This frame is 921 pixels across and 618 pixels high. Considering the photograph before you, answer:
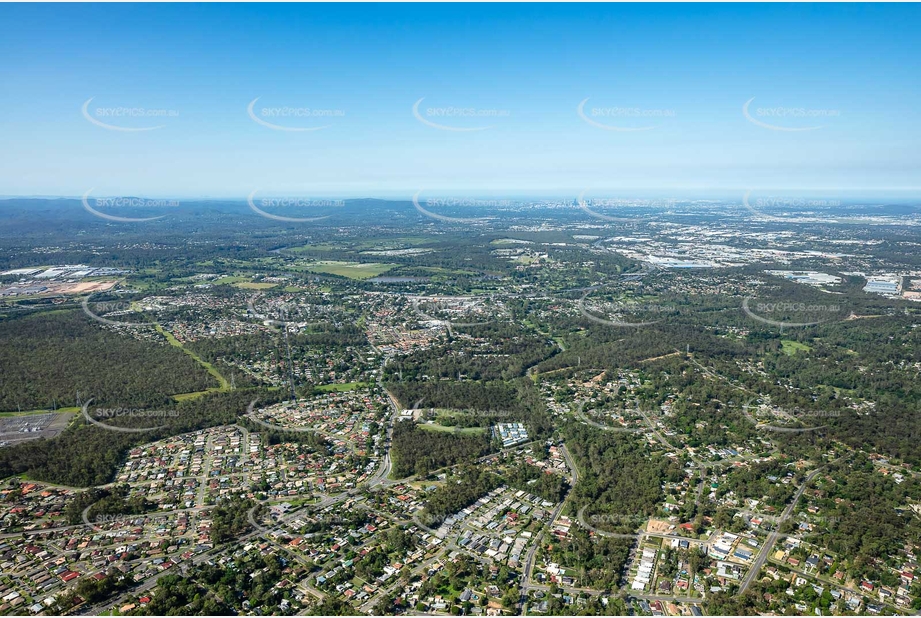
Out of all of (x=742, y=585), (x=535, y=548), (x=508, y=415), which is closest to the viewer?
(x=742, y=585)

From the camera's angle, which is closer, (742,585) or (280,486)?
(742,585)

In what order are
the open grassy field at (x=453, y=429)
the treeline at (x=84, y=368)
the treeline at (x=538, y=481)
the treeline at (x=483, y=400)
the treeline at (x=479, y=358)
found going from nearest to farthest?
the treeline at (x=538, y=481), the open grassy field at (x=453, y=429), the treeline at (x=483, y=400), the treeline at (x=84, y=368), the treeline at (x=479, y=358)

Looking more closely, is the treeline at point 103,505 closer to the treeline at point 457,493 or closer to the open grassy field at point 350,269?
the treeline at point 457,493

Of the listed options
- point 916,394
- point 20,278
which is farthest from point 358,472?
point 20,278

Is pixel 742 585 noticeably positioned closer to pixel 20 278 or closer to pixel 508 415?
pixel 508 415

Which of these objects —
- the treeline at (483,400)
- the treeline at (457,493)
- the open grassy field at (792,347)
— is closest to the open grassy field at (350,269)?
the treeline at (483,400)

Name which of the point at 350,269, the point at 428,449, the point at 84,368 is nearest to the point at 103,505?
the point at 428,449

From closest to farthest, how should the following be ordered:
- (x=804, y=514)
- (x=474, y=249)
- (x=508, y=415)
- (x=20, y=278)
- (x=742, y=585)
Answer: (x=742, y=585) < (x=804, y=514) < (x=508, y=415) < (x=20, y=278) < (x=474, y=249)

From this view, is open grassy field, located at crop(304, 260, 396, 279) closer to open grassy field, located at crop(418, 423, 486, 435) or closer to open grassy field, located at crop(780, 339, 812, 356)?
open grassy field, located at crop(418, 423, 486, 435)
